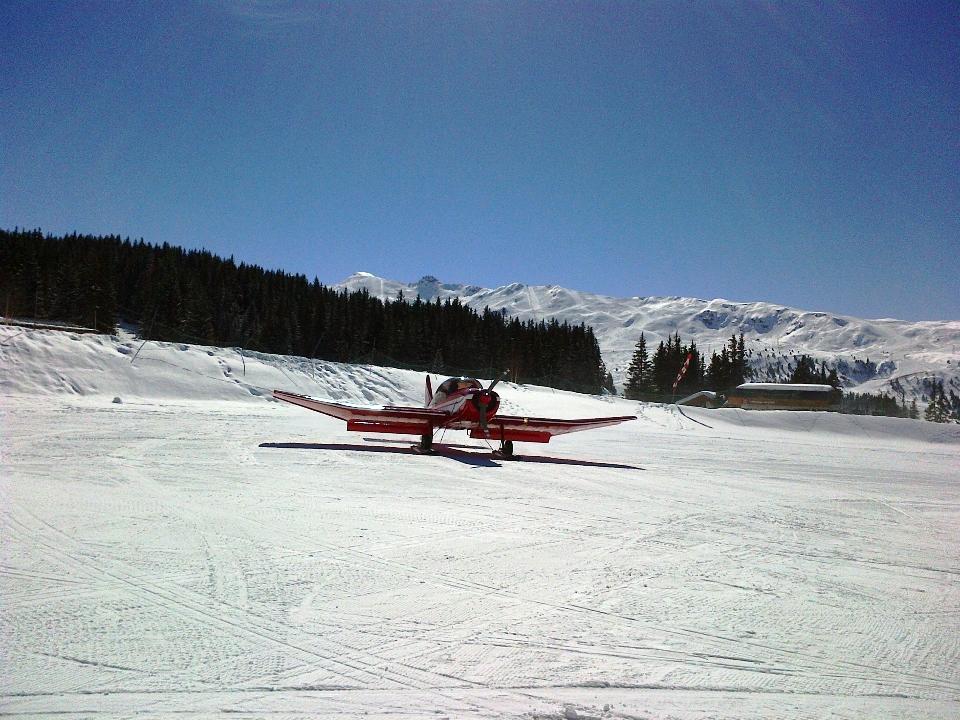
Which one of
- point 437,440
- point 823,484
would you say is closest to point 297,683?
point 823,484

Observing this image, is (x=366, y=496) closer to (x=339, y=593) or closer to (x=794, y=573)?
(x=339, y=593)

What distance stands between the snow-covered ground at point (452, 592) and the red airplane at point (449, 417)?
3887 mm

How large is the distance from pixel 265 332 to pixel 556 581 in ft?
216

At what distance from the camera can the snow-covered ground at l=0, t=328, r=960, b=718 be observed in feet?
9.81

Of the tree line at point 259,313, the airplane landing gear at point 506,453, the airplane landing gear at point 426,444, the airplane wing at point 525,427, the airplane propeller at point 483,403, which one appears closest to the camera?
the airplane propeller at point 483,403

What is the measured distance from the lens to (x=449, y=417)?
618 inches

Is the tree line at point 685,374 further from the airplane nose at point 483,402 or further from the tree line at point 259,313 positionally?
the airplane nose at point 483,402

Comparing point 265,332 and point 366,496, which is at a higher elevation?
point 265,332

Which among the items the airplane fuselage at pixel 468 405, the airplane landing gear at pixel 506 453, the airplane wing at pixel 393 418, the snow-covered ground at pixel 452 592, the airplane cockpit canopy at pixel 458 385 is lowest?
the airplane landing gear at pixel 506 453

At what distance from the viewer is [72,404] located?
1973cm

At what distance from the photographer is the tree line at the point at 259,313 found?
59.4 m

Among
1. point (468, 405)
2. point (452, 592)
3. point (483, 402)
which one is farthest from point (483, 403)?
point (452, 592)

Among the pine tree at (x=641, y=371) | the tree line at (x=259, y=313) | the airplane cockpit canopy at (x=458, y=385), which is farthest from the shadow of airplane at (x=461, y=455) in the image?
the pine tree at (x=641, y=371)

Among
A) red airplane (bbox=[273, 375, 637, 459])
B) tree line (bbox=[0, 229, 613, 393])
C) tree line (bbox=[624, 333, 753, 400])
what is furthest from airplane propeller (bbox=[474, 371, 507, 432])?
tree line (bbox=[624, 333, 753, 400])
